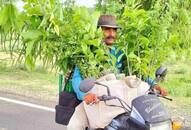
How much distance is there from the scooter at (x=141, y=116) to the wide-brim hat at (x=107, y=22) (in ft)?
2.03

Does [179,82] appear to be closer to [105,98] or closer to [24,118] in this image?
[24,118]

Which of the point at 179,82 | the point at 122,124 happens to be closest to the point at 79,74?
the point at 122,124

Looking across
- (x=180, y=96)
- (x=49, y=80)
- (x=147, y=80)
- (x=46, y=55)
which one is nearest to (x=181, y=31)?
(x=180, y=96)

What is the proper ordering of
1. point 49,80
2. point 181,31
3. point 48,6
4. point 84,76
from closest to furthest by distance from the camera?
point 48,6 → point 84,76 → point 181,31 → point 49,80

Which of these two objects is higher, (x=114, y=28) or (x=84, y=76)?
(x=114, y=28)

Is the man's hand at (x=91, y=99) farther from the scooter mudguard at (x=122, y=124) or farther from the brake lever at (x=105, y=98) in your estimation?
the scooter mudguard at (x=122, y=124)

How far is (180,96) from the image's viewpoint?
33.1 feet

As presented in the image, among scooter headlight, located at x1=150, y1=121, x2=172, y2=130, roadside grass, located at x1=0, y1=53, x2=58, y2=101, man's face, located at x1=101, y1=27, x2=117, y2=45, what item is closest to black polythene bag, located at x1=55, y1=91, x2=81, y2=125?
man's face, located at x1=101, y1=27, x2=117, y2=45

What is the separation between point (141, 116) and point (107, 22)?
96cm

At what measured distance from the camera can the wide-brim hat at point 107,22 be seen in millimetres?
3172

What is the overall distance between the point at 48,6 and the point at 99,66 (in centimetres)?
133

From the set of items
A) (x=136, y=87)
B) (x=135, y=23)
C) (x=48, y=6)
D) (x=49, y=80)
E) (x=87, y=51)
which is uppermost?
(x=48, y=6)

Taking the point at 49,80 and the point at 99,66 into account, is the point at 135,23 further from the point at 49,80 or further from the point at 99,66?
the point at 49,80

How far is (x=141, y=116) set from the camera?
2473 mm
